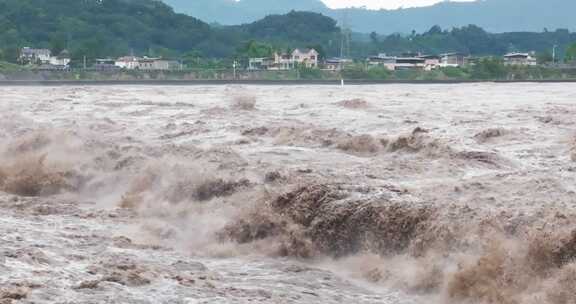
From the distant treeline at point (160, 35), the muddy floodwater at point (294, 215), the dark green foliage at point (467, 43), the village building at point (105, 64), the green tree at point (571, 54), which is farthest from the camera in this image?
the dark green foliage at point (467, 43)

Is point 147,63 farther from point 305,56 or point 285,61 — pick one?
point 305,56

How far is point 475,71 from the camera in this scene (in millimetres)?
90438

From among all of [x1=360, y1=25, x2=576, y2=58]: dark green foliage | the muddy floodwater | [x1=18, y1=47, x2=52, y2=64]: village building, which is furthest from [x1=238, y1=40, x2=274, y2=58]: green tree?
the muddy floodwater

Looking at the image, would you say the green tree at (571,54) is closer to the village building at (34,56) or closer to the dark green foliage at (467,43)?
the dark green foliage at (467,43)

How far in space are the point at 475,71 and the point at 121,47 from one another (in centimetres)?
5201

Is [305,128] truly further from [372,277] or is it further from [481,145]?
[372,277]

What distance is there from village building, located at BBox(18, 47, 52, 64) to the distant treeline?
1167 millimetres

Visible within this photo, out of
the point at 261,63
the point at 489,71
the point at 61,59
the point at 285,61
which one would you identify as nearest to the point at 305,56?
the point at 285,61

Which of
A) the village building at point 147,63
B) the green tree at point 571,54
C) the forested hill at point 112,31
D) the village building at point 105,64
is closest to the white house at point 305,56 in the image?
the forested hill at point 112,31

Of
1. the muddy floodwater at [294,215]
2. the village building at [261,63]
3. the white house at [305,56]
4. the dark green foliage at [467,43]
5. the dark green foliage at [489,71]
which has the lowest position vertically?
the muddy floodwater at [294,215]

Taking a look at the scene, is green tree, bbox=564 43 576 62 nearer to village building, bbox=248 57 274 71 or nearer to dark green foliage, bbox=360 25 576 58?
village building, bbox=248 57 274 71

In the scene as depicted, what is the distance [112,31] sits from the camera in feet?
436

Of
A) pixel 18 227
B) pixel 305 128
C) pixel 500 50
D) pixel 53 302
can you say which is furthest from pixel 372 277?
pixel 500 50

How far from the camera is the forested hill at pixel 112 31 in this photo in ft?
385
